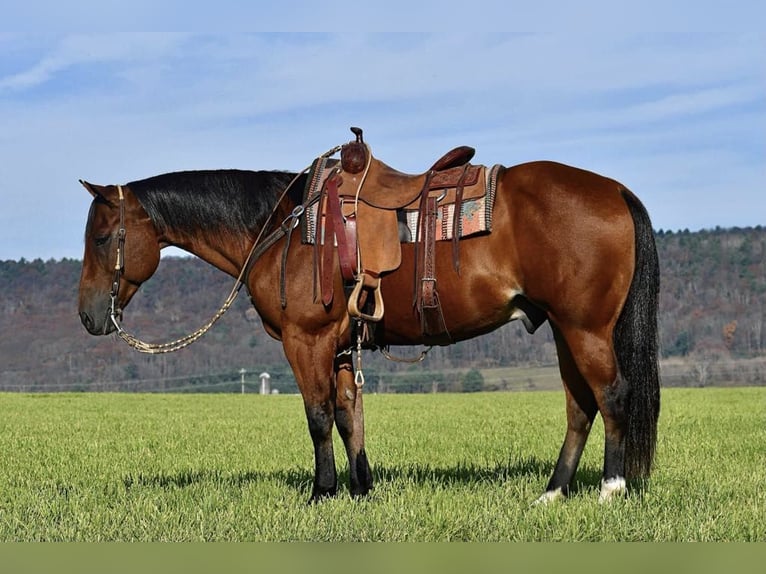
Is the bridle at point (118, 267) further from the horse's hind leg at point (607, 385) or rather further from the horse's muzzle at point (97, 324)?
the horse's hind leg at point (607, 385)

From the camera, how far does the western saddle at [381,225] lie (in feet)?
21.9

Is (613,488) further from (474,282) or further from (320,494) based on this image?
(320,494)

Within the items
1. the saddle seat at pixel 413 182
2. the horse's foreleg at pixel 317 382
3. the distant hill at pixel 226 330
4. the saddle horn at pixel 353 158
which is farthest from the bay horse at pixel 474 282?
the distant hill at pixel 226 330

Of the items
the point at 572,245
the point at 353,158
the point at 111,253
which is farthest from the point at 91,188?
the point at 572,245

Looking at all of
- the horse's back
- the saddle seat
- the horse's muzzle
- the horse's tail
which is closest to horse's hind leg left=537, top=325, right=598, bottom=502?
the horse's tail

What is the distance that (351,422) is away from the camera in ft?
23.4

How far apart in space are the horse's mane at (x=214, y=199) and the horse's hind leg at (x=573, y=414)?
8.39 ft

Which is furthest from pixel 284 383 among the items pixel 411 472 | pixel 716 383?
pixel 411 472

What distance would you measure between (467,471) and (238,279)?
312 cm

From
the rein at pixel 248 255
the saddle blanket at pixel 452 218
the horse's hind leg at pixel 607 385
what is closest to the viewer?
the horse's hind leg at pixel 607 385

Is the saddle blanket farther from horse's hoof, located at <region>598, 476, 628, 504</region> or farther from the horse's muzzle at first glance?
horse's hoof, located at <region>598, 476, 628, 504</region>

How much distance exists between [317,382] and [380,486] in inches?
44.7

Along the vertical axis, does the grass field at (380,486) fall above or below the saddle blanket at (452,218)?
below

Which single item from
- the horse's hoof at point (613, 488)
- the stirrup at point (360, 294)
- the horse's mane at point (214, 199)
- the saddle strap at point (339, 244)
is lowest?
the horse's hoof at point (613, 488)
